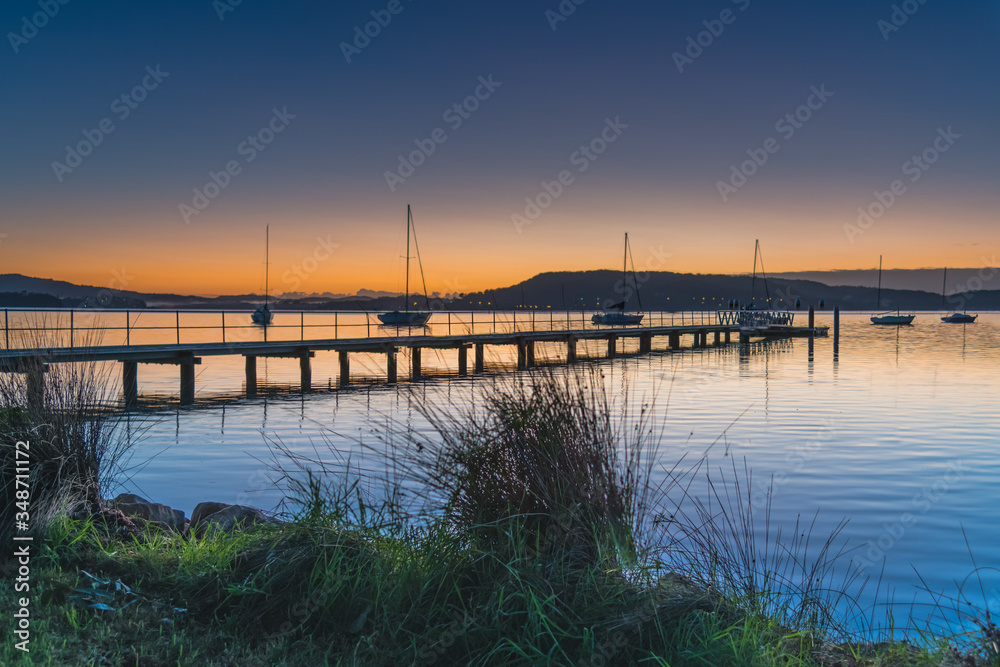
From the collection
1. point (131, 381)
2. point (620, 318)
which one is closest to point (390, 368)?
point (131, 381)

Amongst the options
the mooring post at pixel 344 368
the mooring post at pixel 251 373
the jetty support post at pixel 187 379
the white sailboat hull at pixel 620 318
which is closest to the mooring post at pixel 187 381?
the jetty support post at pixel 187 379

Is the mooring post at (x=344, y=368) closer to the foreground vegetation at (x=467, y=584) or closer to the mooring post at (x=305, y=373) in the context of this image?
the mooring post at (x=305, y=373)

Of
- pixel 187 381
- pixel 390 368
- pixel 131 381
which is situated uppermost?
pixel 131 381

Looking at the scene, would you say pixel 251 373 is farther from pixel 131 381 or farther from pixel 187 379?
pixel 131 381

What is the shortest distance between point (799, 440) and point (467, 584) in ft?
44.2

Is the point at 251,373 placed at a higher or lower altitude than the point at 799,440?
higher

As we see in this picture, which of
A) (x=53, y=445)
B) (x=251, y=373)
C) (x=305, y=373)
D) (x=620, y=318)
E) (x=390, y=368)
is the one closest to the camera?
(x=53, y=445)

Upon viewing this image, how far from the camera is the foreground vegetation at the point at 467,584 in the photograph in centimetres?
399

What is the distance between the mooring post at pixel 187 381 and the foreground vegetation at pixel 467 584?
17706 mm

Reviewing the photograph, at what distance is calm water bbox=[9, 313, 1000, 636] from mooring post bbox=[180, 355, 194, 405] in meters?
0.82

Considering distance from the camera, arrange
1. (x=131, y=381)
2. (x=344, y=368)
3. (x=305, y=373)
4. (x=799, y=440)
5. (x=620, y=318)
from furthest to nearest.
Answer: (x=620, y=318) → (x=344, y=368) → (x=305, y=373) → (x=131, y=381) → (x=799, y=440)

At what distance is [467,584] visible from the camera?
4.52 metres

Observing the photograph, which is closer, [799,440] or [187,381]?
[799,440]

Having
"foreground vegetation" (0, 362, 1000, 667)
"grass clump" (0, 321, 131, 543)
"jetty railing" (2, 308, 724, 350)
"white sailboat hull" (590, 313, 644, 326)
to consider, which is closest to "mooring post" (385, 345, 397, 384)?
"jetty railing" (2, 308, 724, 350)
